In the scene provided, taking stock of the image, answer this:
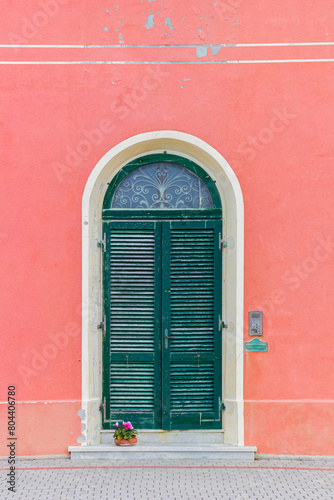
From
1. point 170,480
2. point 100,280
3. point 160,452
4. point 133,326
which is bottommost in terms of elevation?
point 170,480

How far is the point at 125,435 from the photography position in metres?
6.39

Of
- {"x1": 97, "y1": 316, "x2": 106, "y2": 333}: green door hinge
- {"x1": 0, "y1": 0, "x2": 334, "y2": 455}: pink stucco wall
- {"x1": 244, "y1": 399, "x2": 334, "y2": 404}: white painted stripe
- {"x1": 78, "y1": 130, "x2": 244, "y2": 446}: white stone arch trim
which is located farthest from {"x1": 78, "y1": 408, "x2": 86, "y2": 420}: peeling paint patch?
{"x1": 244, "y1": 399, "x2": 334, "y2": 404}: white painted stripe

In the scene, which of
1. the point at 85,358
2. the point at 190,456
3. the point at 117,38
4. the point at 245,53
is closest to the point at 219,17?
the point at 245,53

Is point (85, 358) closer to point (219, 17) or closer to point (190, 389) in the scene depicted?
point (190, 389)

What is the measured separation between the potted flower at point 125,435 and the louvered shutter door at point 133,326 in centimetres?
23

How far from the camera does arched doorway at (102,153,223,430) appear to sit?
6672 mm

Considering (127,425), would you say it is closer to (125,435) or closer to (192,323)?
(125,435)

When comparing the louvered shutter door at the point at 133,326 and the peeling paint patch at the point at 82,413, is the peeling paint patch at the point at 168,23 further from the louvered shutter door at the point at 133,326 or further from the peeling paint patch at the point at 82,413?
the peeling paint patch at the point at 82,413

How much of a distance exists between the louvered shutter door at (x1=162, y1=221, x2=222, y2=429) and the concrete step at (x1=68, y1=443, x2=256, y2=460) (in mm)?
303

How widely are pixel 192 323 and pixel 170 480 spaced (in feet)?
5.52

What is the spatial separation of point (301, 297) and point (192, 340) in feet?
4.23

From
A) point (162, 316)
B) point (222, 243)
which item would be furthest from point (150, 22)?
point (162, 316)

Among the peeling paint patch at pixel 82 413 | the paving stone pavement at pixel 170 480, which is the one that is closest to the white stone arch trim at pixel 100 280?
the peeling paint patch at pixel 82 413

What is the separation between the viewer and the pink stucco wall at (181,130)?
21.5 feet
